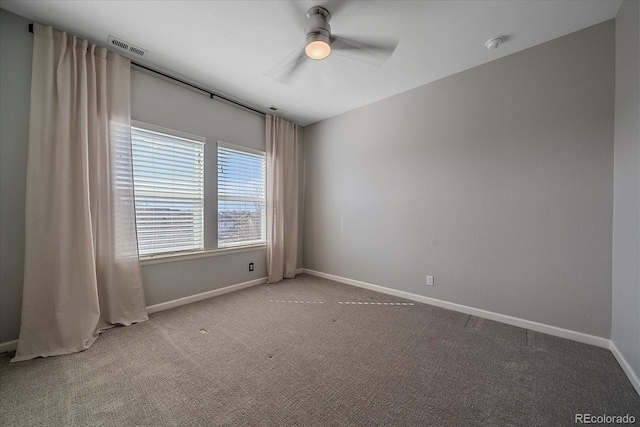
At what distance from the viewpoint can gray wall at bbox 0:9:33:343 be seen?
1.85m

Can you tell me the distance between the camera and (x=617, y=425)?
1271 mm

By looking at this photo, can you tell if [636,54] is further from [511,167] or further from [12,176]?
[12,176]

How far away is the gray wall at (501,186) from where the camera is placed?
79.2 inches

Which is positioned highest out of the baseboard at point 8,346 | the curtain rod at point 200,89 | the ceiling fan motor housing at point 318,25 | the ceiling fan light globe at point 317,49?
the curtain rod at point 200,89

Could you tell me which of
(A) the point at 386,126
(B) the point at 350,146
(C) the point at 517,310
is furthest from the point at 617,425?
(B) the point at 350,146

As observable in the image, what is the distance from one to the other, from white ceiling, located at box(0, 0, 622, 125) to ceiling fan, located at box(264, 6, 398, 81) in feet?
0.33

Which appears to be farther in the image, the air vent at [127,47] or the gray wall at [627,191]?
the air vent at [127,47]

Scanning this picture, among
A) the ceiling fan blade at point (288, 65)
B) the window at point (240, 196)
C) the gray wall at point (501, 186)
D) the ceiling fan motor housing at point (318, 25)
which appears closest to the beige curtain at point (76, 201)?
the window at point (240, 196)

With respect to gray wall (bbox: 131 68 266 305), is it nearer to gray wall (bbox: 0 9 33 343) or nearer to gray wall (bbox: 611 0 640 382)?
gray wall (bbox: 0 9 33 343)

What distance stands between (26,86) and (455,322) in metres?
4.32

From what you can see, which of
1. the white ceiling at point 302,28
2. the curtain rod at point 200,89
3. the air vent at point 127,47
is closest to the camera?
the white ceiling at point 302,28

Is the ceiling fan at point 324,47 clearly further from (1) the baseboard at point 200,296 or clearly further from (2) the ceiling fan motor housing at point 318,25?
(1) the baseboard at point 200,296

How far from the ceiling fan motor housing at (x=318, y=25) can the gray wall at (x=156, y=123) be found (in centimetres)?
184

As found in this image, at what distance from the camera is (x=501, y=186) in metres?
2.43
